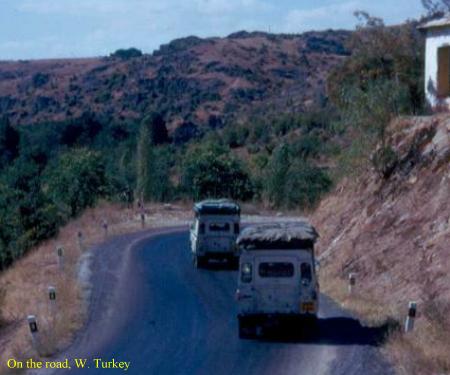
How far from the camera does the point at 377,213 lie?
26.4 m

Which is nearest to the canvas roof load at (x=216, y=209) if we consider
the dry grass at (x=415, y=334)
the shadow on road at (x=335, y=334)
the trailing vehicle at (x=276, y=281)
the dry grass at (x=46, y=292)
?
the dry grass at (x=46, y=292)

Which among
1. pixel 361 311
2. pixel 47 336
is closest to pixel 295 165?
pixel 361 311

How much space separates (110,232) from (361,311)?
26.0 m

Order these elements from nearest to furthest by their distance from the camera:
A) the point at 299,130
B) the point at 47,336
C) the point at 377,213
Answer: the point at 47,336
the point at 377,213
the point at 299,130

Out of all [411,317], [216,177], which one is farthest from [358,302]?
[216,177]

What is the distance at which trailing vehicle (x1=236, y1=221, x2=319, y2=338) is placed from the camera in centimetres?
1881

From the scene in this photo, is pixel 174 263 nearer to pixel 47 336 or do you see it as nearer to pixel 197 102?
pixel 47 336

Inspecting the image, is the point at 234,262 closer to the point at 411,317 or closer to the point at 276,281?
the point at 276,281

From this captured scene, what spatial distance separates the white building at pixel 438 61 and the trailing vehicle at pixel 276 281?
12656 mm

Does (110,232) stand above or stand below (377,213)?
below

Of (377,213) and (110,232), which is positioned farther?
(110,232)

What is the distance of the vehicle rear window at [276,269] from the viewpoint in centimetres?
1898

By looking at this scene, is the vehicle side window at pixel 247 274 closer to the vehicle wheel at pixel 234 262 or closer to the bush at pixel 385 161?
the bush at pixel 385 161

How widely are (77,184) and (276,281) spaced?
42.0 meters
